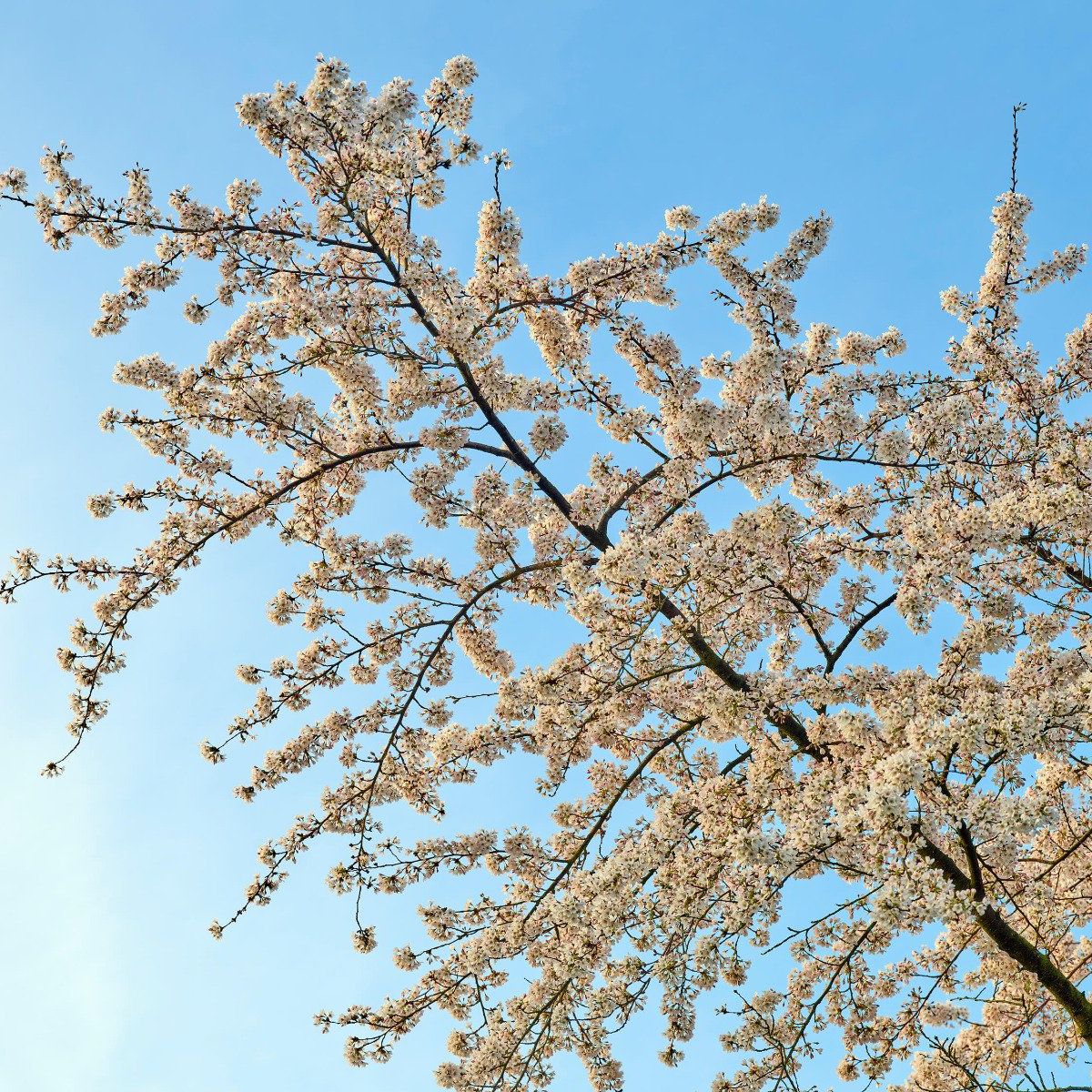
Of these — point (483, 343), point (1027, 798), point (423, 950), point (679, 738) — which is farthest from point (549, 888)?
point (483, 343)

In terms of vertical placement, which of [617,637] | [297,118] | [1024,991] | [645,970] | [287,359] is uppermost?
[297,118]

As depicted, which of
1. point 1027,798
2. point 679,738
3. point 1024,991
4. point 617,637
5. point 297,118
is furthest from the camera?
point 679,738

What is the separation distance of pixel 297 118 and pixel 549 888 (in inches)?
336

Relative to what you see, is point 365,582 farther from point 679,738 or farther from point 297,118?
point 297,118

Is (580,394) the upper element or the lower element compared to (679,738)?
upper

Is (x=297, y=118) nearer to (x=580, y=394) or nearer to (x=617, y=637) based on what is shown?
(x=580, y=394)

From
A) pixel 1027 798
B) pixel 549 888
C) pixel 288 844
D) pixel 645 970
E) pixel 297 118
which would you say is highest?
pixel 297 118

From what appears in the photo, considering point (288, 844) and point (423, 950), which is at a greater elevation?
point (288, 844)

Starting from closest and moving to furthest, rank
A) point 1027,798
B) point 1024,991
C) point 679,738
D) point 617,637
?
point 1027,798 → point 617,637 → point 1024,991 → point 679,738

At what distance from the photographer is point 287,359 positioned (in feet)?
36.7

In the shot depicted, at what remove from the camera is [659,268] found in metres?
11.4

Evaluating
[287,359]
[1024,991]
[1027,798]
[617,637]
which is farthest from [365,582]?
[1024,991]

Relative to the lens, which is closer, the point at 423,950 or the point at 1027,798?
the point at 1027,798

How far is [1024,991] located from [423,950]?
6.58 metres
